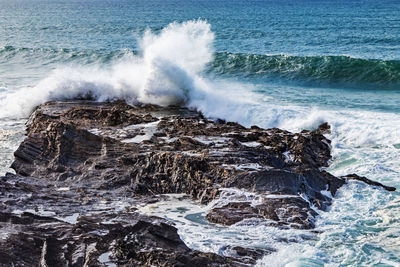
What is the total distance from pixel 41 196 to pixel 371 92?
16.5m

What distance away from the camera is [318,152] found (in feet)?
43.7

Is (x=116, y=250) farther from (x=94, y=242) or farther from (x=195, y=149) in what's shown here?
(x=195, y=149)

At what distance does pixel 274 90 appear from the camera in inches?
884

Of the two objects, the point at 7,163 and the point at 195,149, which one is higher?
the point at 195,149

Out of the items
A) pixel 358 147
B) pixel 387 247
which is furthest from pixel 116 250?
pixel 358 147

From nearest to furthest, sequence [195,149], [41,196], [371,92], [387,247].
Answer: [387,247] < [41,196] < [195,149] < [371,92]

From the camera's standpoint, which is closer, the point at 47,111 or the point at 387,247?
the point at 387,247

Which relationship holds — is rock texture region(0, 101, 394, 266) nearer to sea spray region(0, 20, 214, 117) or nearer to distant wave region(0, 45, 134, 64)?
sea spray region(0, 20, 214, 117)

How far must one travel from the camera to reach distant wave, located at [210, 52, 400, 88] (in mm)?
24656

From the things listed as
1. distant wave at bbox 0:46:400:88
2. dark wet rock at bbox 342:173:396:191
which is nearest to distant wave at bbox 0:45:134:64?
distant wave at bbox 0:46:400:88

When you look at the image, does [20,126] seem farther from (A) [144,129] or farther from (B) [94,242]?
(B) [94,242]

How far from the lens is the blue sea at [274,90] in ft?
28.5

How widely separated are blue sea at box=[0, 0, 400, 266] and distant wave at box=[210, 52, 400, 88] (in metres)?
0.05

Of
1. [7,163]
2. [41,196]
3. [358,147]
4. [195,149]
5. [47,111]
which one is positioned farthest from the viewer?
[47,111]
